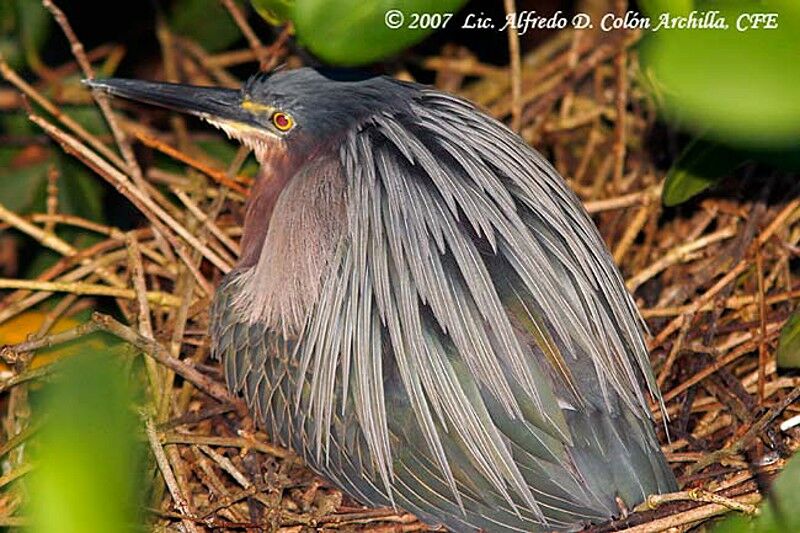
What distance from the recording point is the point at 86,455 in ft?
2.92

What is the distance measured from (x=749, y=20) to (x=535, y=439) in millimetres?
1119

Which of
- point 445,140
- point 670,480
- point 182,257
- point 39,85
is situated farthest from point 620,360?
point 39,85

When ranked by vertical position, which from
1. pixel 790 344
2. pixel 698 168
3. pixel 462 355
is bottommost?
pixel 790 344

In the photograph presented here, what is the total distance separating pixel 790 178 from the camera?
290cm

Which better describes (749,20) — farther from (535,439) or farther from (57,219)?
(57,219)

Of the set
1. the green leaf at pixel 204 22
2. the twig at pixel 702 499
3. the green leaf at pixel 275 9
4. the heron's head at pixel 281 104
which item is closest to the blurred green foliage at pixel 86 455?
the twig at pixel 702 499

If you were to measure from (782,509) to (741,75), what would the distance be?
57 cm

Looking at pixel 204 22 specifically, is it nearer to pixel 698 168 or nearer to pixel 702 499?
pixel 698 168

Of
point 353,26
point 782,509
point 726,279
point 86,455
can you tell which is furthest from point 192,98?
point 86,455

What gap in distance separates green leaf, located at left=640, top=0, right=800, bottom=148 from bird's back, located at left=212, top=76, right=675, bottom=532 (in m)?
1.19

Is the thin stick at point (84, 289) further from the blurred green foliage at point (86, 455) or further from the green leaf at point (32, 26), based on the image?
the blurred green foliage at point (86, 455)

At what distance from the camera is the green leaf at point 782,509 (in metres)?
1.25

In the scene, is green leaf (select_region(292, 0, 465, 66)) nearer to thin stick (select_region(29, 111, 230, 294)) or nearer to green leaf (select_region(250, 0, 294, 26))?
green leaf (select_region(250, 0, 294, 26))

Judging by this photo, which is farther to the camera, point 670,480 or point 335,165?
point 335,165
